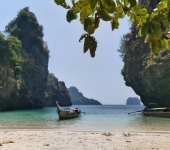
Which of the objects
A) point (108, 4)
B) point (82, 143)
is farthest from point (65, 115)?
point (108, 4)

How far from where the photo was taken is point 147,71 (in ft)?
113

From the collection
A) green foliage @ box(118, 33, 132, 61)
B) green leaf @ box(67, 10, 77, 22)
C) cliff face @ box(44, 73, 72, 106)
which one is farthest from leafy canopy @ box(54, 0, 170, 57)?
cliff face @ box(44, 73, 72, 106)

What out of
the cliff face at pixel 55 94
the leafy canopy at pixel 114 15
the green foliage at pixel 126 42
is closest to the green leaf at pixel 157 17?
the leafy canopy at pixel 114 15

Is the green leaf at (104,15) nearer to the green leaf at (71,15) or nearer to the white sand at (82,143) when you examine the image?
the green leaf at (71,15)

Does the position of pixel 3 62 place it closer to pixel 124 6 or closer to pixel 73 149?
pixel 73 149

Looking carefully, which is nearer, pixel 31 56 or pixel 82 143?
pixel 82 143

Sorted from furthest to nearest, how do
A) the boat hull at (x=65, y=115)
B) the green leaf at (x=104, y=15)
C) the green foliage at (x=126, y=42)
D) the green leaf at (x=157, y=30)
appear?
1. the green foliage at (x=126, y=42)
2. the boat hull at (x=65, y=115)
3. the green leaf at (x=104, y=15)
4. the green leaf at (x=157, y=30)

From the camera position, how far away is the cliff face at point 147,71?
1269 inches

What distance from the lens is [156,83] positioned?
35062 millimetres

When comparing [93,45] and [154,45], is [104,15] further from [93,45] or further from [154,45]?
[154,45]

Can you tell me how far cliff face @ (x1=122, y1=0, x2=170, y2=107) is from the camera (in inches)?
1269

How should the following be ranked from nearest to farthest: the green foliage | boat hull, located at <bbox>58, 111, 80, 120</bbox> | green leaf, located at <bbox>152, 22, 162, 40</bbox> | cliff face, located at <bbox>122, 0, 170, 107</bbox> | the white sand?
green leaf, located at <bbox>152, 22, 162, 40</bbox>, the white sand, boat hull, located at <bbox>58, 111, 80, 120</bbox>, cliff face, located at <bbox>122, 0, 170, 107</bbox>, the green foliage

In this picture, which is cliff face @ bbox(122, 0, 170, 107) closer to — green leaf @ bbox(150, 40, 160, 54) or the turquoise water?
the turquoise water

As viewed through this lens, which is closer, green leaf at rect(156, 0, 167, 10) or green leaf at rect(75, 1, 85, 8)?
green leaf at rect(156, 0, 167, 10)
